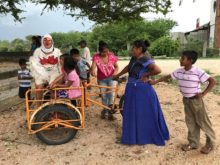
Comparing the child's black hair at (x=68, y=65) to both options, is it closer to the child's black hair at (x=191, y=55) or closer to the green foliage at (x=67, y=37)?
the child's black hair at (x=191, y=55)

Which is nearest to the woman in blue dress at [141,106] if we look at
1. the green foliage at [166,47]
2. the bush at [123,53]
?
the green foliage at [166,47]

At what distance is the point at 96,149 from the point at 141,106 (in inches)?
39.5

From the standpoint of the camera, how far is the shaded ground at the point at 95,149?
570 centimetres

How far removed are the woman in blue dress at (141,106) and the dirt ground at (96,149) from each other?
0.17m

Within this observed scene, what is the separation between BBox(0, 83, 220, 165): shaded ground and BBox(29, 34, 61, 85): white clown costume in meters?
1.07

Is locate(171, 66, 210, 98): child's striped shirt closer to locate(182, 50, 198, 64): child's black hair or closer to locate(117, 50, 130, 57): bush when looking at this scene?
locate(182, 50, 198, 64): child's black hair

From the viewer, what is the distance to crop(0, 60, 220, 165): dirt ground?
569 cm

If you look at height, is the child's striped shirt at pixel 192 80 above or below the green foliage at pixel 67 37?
below

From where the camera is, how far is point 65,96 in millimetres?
6469

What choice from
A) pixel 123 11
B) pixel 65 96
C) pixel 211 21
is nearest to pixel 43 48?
pixel 65 96

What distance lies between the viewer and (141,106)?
19.9ft

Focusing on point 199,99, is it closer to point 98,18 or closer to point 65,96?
point 65,96

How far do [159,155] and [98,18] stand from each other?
731 cm

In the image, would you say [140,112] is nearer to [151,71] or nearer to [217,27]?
[151,71]
